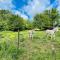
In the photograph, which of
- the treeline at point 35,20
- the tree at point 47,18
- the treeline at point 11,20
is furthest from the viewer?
the tree at point 47,18

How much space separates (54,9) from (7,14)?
311cm

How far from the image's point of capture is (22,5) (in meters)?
16.8

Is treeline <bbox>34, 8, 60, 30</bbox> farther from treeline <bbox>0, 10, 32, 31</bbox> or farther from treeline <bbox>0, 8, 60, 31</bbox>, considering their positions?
treeline <bbox>0, 10, 32, 31</bbox>

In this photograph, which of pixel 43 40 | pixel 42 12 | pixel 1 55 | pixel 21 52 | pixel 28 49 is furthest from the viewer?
pixel 42 12

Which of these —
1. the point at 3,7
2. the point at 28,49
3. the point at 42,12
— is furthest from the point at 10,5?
the point at 28,49

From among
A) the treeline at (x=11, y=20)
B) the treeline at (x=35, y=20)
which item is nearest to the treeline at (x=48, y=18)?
the treeline at (x=35, y=20)

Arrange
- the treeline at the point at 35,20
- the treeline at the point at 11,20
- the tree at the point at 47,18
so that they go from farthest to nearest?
the tree at the point at 47,18 → the treeline at the point at 35,20 → the treeline at the point at 11,20

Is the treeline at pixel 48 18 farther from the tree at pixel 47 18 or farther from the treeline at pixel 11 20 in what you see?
the treeline at pixel 11 20

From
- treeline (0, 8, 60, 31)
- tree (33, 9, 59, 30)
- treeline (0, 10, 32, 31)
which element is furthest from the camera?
tree (33, 9, 59, 30)

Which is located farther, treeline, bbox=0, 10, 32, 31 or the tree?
the tree

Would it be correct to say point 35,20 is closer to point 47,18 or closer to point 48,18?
point 47,18

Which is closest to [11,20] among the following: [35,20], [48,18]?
[35,20]

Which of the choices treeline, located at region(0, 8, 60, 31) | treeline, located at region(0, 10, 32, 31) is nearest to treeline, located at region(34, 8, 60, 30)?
treeline, located at region(0, 8, 60, 31)

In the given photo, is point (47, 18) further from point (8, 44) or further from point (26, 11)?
point (8, 44)
